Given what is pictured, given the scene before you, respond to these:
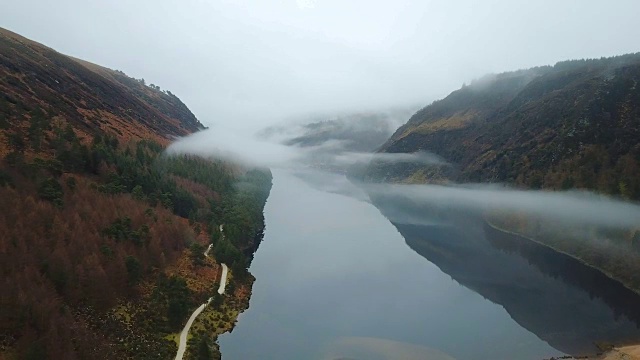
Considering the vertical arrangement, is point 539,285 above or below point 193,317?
above

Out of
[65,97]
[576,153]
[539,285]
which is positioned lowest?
[539,285]

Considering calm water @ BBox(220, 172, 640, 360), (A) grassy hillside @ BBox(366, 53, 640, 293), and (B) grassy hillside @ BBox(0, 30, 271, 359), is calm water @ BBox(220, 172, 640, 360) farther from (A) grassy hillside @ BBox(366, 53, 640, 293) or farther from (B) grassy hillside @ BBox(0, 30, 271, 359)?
(A) grassy hillside @ BBox(366, 53, 640, 293)

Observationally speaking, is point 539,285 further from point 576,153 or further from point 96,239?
point 96,239

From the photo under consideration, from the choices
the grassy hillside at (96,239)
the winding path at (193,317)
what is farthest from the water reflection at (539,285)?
the winding path at (193,317)

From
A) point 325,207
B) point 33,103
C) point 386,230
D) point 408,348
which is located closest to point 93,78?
point 33,103

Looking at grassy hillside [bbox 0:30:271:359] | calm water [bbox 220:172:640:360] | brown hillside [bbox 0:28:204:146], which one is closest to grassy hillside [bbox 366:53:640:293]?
calm water [bbox 220:172:640:360]

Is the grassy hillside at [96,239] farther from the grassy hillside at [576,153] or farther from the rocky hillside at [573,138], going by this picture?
the rocky hillside at [573,138]

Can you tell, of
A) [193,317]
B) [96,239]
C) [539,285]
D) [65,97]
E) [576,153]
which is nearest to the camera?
[193,317]

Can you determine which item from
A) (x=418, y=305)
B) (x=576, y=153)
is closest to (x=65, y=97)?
(x=418, y=305)
